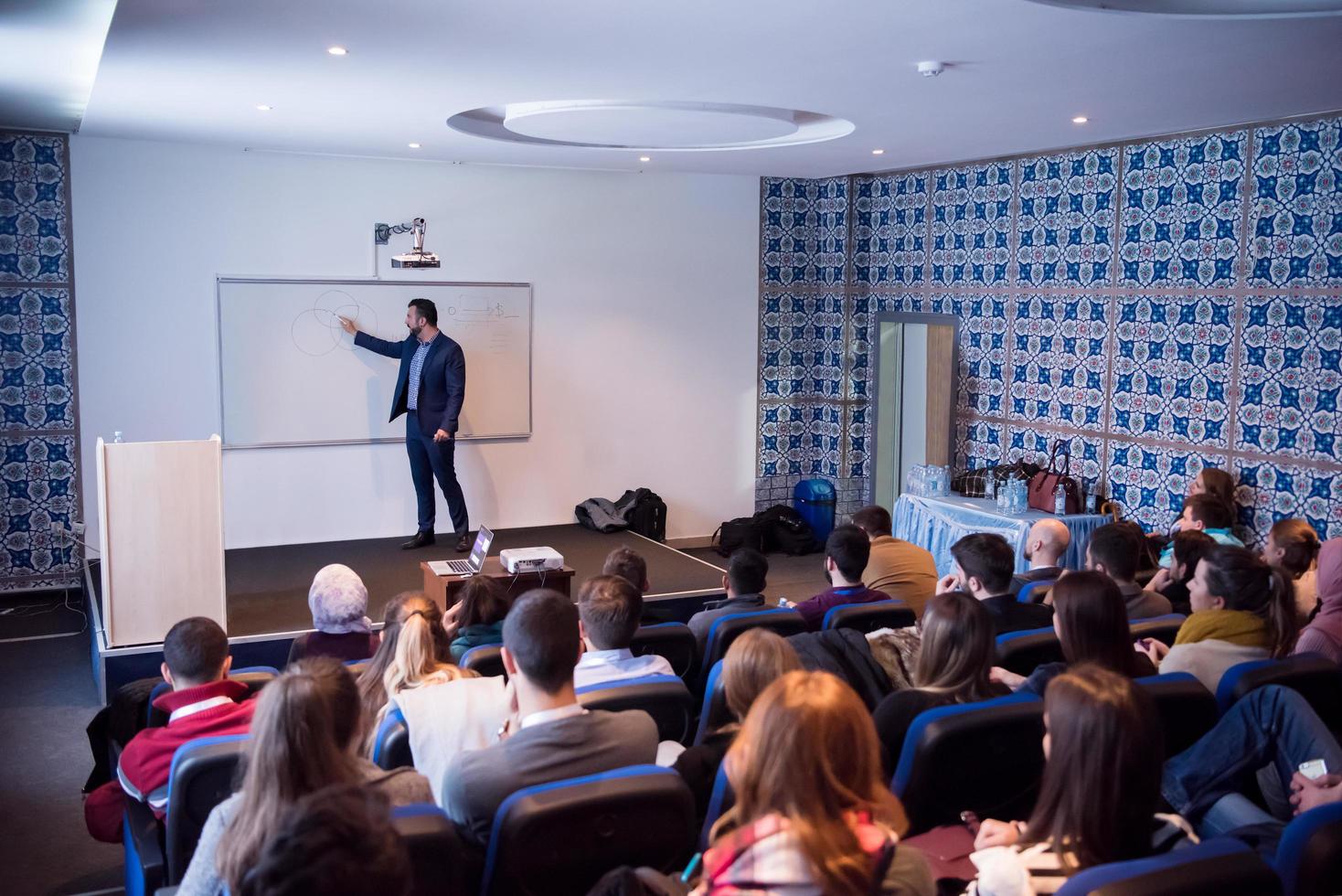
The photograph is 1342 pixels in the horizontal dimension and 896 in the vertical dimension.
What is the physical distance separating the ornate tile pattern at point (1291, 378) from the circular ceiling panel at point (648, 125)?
254 cm

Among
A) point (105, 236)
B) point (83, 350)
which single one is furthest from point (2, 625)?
point (105, 236)

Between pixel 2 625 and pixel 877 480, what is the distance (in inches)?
249

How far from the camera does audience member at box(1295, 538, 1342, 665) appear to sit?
4.00 meters

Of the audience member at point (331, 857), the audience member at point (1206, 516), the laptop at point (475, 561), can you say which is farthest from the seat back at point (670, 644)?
the audience member at point (1206, 516)

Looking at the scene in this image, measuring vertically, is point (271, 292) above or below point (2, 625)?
above

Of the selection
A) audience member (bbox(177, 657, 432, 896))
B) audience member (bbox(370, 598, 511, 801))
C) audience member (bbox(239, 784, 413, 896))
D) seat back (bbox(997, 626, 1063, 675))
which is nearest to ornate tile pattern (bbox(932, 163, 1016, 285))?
seat back (bbox(997, 626, 1063, 675))

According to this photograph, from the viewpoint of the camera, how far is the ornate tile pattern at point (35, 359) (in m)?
7.37

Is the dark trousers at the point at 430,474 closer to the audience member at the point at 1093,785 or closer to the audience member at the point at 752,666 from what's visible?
the audience member at the point at 752,666

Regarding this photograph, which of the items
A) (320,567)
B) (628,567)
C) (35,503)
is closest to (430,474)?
(320,567)

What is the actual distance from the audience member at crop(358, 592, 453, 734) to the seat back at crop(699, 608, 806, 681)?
1.00 metres

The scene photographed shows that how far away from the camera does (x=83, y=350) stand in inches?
298

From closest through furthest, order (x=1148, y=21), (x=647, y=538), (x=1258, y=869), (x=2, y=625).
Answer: (x=1258, y=869)
(x=1148, y=21)
(x=2, y=625)
(x=647, y=538)

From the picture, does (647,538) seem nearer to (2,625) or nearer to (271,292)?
(271,292)

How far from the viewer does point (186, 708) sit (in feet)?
10.5
